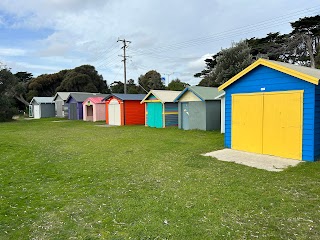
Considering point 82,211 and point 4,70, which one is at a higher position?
point 4,70

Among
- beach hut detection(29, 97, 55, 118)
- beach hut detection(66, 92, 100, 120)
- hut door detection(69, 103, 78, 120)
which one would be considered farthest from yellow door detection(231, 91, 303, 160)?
Result: beach hut detection(29, 97, 55, 118)

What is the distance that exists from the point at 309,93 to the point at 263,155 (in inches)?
104

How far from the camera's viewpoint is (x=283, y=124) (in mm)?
8727

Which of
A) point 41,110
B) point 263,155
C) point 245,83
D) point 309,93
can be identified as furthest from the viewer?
point 41,110

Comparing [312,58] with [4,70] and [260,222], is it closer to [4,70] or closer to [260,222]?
Result: [260,222]

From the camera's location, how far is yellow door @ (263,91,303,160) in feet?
27.4

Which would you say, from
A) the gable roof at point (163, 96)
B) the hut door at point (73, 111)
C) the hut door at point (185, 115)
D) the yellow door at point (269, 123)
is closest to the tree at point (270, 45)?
the gable roof at point (163, 96)

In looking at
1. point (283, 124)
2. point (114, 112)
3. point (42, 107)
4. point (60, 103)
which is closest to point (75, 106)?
point (60, 103)

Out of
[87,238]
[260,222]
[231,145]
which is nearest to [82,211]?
[87,238]

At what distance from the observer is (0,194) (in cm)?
561

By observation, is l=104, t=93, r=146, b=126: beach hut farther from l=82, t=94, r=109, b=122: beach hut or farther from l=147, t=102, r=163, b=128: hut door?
Result: l=82, t=94, r=109, b=122: beach hut

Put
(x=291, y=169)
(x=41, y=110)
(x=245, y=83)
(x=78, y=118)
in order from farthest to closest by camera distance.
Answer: (x=41, y=110)
(x=78, y=118)
(x=245, y=83)
(x=291, y=169)

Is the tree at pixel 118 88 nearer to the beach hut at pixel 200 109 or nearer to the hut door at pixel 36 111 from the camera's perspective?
the hut door at pixel 36 111

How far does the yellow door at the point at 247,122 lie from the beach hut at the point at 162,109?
1071 cm
